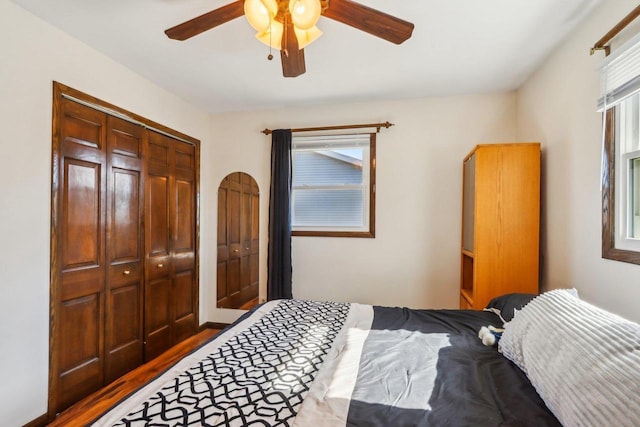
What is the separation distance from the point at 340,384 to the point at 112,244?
2.15 metres

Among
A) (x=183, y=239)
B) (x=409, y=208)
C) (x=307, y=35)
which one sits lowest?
(x=183, y=239)

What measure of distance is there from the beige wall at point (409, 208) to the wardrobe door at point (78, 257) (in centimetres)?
176

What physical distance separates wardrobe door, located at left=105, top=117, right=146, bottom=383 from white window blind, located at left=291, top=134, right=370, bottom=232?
58.9 inches

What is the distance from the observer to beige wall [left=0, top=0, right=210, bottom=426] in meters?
1.73

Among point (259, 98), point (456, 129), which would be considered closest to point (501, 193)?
point (456, 129)

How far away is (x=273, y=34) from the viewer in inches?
60.9

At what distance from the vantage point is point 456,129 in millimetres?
2980

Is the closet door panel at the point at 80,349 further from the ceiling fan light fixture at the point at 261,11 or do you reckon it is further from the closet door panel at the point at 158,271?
the ceiling fan light fixture at the point at 261,11

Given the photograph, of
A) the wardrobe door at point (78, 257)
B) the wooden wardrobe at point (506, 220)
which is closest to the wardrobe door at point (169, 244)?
the wardrobe door at point (78, 257)

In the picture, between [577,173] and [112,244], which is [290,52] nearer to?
[577,173]

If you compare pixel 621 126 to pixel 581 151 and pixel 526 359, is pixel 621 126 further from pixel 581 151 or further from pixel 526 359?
pixel 526 359

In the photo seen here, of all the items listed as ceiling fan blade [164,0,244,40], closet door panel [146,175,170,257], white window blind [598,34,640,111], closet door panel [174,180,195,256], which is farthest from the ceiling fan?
closet door panel [174,180,195,256]

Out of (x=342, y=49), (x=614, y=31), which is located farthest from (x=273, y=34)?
(x=614, y=31)

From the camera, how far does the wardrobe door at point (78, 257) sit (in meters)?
1.98
